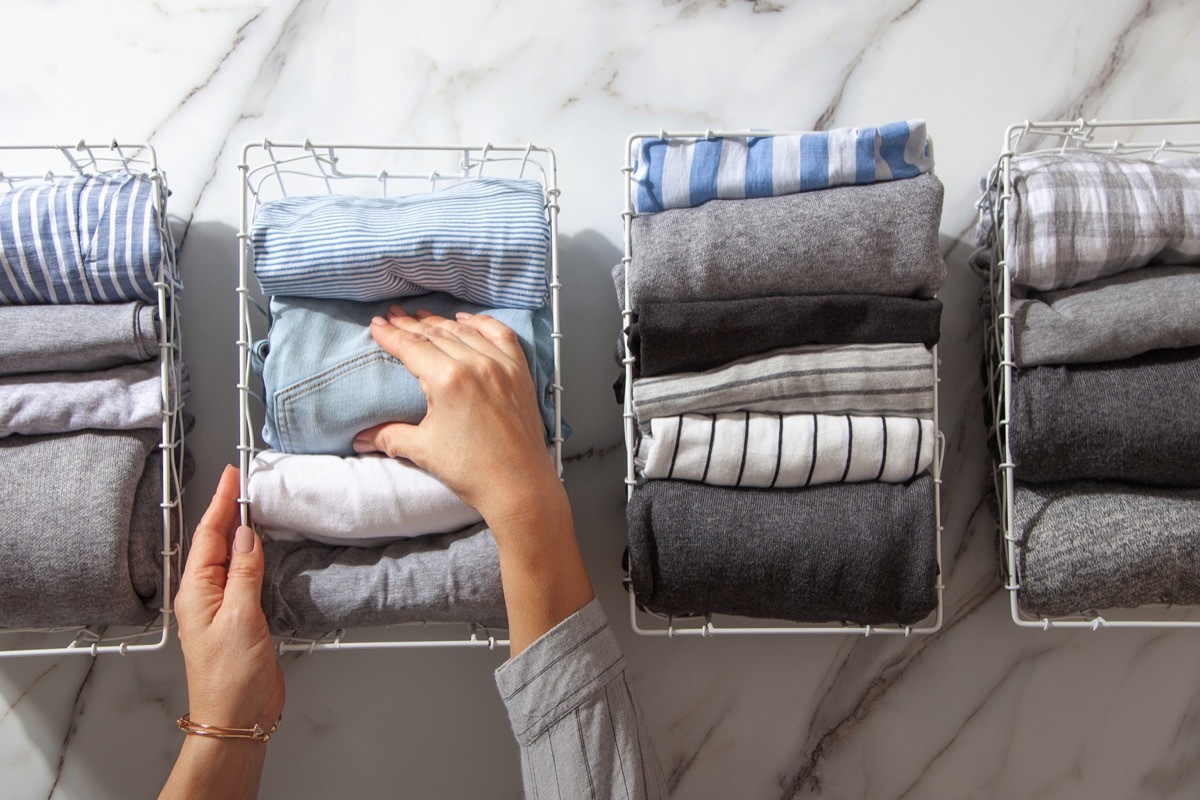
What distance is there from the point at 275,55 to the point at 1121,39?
→ 1.05m

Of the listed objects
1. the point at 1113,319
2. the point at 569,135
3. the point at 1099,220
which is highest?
the point at 569,135

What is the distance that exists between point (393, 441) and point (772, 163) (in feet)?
1.60

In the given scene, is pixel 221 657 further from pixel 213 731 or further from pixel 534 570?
pixel 534 570

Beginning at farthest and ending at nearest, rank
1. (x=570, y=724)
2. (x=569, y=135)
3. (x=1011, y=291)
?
(x=569, y=135), (x=1011, y=291), (x=570, y=724)

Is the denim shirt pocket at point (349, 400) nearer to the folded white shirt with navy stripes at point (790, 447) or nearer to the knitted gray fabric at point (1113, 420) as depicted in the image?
the folded white shirt with navy stripes at point (790, 447)

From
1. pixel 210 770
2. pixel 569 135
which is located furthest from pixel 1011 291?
pixel 210 770

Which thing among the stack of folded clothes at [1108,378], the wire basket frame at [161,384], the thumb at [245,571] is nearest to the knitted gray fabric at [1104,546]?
the stack of folded clothes at [1108,378]

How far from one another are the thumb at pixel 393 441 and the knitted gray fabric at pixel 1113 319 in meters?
0.63

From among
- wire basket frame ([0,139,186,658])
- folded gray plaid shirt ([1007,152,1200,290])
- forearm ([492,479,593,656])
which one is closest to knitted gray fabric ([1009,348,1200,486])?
folded gray plaid shirt ([1007,152,1200,290])

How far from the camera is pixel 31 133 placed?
974mm

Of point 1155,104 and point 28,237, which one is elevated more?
point 1155,104

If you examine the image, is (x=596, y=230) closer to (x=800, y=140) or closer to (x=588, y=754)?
(x=800, y=140)

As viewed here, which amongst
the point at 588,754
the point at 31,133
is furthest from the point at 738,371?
the point at 31,133

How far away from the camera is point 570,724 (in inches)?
29.3
